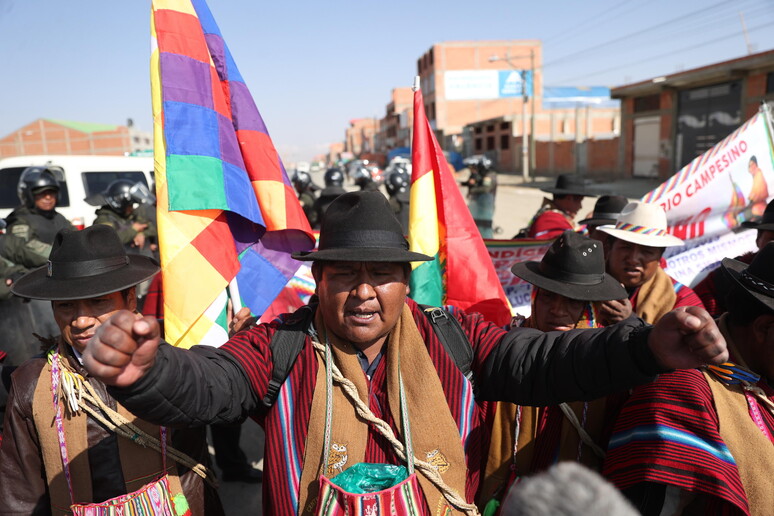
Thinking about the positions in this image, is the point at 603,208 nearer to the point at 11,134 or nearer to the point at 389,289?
the point at 389,289

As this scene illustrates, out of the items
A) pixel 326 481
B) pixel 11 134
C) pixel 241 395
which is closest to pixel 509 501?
pixel 326 481

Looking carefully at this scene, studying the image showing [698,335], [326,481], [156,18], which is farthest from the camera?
[156,18]

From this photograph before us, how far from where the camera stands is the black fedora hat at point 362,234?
1574 mm

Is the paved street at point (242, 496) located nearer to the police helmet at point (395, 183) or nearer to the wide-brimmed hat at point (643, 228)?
the wide-brimmed hat at point (643, 228)

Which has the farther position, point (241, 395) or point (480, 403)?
point (480, 403)

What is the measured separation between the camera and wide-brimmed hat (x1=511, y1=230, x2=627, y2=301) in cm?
216

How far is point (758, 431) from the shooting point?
1.56 meters

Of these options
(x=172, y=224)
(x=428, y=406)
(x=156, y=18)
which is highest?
(x=156, y=18)

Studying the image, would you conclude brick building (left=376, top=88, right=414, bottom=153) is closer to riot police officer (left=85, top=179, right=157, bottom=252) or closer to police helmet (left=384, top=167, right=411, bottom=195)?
police helmet (left=384, top=167, right=411, bottom=195)

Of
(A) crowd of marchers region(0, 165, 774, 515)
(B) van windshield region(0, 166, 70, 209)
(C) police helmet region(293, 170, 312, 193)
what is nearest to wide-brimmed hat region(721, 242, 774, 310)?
(A) crowd of marchers region(0, 165, 774, 515)

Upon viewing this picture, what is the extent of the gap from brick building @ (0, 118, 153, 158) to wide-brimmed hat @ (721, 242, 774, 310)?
57.2m

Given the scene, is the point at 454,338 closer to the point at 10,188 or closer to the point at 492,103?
the point at 10,188

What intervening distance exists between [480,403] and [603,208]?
242cm

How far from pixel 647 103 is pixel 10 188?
26.8 metres
